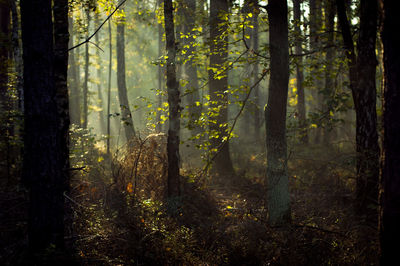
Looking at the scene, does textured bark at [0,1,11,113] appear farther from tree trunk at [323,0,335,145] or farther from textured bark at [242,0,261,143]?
tree trunk at [323,0,335,145]

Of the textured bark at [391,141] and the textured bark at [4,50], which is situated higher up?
the textured bark at [4,50]

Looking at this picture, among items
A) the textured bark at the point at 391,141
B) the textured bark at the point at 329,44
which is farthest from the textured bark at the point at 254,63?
the textured bark at the point at 391,141

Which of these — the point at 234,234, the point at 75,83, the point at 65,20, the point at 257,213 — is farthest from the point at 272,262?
the point at 75,83

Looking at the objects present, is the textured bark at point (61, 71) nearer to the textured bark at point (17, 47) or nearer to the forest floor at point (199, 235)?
the forest floor at point (199, 235)

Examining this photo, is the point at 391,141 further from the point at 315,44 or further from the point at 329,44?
the point at 315,44

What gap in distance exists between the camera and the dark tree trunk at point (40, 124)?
5.06m

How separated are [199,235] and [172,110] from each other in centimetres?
371

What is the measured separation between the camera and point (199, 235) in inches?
297

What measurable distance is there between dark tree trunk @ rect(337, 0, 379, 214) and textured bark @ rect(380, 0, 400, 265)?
351cm

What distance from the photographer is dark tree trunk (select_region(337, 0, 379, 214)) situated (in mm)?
8102

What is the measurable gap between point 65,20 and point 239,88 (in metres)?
4.63

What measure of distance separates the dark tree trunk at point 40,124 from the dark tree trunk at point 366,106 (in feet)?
22.4

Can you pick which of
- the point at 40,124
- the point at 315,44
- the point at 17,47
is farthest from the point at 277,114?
the point at 17,47

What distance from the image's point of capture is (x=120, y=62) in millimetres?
18688
